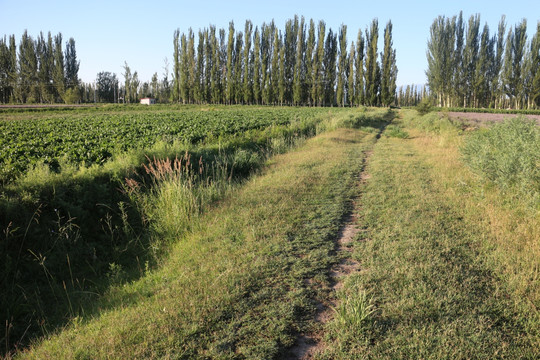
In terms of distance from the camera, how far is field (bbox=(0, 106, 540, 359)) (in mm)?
2771

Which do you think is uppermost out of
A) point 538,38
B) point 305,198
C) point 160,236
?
point 538,38

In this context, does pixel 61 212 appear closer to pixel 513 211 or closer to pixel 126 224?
pixel 126 224

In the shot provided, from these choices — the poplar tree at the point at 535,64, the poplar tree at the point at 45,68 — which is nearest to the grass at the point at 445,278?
the poplar tree at the point at 535,64

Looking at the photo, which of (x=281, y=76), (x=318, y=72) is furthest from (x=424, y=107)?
(x=281, y=76)

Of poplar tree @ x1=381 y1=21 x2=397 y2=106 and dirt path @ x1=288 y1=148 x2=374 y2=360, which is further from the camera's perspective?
poplar tree @ x1=381 y1=21 x2=397 y2=106

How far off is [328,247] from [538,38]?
172ft

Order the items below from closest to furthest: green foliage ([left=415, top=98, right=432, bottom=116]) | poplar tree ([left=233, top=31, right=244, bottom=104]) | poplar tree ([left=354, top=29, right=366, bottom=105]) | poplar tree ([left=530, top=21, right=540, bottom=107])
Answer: green foliage ([left=415, top=98, right=432, bottom=116]) < poplar tree ([left=530, top=21, right=540, bottom=107]) < poplar tree ([left=354, top=29, right=366, bottom=105]) < poplar tree ([left=233, top=31, right=244, bottom=104])

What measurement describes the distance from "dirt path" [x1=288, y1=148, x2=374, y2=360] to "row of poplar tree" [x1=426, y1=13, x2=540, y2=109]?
168 ft

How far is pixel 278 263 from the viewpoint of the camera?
13.2 feet

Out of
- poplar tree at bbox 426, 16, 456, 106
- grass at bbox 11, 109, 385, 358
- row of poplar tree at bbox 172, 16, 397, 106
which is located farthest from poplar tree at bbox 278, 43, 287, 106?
grass at bbox 11, 109, 385, 358

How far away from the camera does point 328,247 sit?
450 cm

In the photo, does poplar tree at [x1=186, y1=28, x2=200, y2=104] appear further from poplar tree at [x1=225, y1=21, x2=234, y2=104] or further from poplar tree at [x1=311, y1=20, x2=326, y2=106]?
poplar tree at [x1=311, y1=20, x2=326, y2=106]

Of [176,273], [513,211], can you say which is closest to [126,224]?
[176,273]

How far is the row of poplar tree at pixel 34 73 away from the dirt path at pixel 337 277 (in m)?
61.8
